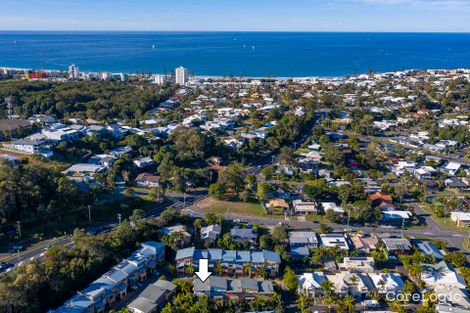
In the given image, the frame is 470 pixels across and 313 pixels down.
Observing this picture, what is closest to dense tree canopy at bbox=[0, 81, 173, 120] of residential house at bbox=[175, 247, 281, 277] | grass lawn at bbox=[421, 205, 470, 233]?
residential house at bbox=[175, 247, 281, 277]

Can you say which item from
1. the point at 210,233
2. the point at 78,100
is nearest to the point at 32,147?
the point at 210,233

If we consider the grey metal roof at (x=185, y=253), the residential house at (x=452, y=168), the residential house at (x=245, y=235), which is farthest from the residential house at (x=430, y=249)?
the residential house at (x=452, y=168)

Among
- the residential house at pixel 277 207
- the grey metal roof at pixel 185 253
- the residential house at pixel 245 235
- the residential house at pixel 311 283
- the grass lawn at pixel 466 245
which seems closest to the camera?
the residential house at pixel 311 283

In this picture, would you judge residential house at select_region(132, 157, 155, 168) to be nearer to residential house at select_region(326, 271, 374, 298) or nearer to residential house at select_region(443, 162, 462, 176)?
residential house at select_region(326, 271, 374, 298)

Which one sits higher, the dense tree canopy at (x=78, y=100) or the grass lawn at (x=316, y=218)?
the dense tree canopy at (x=78, y=100)

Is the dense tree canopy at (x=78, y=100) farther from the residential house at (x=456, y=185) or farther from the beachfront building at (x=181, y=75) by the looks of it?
the residential house at (x=456, y=185)

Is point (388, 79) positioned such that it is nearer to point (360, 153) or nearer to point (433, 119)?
point (433, 119)
